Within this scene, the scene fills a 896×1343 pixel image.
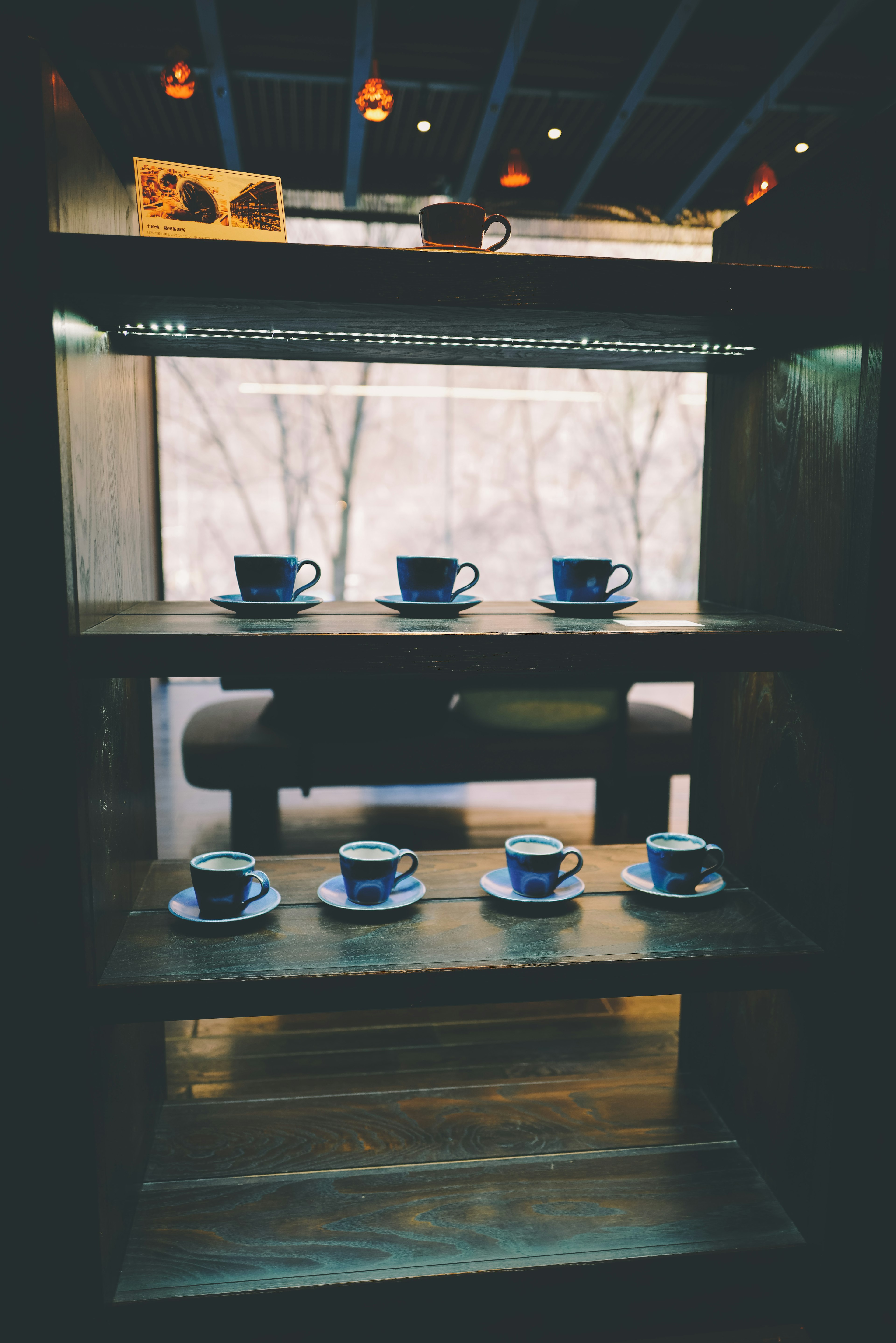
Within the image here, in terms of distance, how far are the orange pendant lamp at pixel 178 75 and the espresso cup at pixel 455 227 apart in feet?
10.5

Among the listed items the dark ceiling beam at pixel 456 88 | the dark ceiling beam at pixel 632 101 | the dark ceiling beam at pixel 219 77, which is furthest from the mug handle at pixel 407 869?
the dark ceiling beam at pixel 456 88

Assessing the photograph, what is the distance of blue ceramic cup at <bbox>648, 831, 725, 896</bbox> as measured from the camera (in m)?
1.27

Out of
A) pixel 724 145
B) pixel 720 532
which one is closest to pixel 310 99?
pixel 724 145

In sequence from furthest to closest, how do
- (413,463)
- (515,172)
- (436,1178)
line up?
1. (413,463)
2. (515,172)
3. (436,1178)

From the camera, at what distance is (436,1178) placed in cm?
133

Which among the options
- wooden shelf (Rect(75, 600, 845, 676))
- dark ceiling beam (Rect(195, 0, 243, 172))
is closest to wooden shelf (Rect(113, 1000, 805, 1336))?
wooden shelf (Rect(75, 600, 845, 676))

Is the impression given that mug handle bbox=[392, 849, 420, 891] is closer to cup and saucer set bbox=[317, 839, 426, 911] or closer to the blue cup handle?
cup and saucer set bbox=[317, 839, 426, 911]

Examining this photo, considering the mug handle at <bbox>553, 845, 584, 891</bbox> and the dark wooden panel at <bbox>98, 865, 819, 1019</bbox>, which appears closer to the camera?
the dark wooden panel at <bbox>98, 865, 819, 1019</bbox>

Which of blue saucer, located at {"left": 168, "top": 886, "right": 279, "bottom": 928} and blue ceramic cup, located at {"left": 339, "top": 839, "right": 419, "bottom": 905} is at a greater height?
blue ceramic cup, located at {"left": 339, "top": 839, "right": 419, "bottom": 905}

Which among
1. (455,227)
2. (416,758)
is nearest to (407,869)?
(455,227)

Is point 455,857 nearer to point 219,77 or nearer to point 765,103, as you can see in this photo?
point 219,77

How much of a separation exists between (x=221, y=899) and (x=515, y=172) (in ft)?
13.8

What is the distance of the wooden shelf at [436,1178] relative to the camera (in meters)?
1.13

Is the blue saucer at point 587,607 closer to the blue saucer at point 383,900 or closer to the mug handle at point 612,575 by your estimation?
the mug handle at point 612,575
